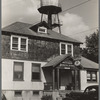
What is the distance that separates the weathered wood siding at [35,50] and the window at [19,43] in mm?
308

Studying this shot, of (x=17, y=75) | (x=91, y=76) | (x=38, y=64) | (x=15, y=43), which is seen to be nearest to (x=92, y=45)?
(x=91, y=76)

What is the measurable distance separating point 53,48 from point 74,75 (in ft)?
10.1

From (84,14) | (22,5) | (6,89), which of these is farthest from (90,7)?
(6,89)

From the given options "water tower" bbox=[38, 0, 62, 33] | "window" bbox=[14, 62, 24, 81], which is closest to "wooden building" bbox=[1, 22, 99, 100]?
"window" bbox=[14, 62, 24, 81]

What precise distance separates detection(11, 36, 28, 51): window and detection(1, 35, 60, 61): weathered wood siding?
31cm

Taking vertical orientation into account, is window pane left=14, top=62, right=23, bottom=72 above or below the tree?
below

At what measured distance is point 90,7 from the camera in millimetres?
9055

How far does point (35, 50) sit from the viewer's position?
67.4 ft

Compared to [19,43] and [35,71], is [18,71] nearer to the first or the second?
[35,71]

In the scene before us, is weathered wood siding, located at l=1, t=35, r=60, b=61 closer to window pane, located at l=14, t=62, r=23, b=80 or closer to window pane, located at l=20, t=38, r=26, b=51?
window pane, located at l=20, t=38, r=26, b=51

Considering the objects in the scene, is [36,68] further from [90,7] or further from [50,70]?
[90,7]

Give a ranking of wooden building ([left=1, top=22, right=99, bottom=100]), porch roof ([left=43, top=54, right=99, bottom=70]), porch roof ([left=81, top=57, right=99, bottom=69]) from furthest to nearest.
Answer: porch roof ([left=81, top=57, right=99, bottom=69])
porch roof ([left=43, top=54, right=99, bottom=70])
wooden building ([left=1, top=22, right=99, bottom=100])

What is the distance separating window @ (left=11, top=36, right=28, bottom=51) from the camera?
19269 millimetres

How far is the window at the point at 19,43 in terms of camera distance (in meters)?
19.3
